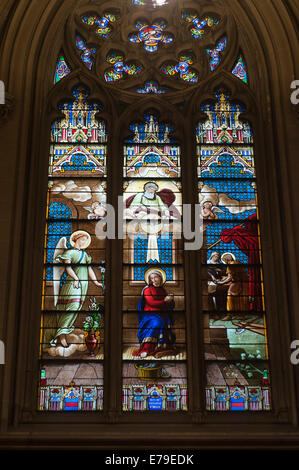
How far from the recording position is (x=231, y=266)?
36.7ft

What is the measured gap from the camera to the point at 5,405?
983 centimetres

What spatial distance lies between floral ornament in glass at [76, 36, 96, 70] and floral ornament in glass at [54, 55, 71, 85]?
0.29 meters

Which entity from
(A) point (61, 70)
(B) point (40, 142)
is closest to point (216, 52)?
(A) point (61, 70)

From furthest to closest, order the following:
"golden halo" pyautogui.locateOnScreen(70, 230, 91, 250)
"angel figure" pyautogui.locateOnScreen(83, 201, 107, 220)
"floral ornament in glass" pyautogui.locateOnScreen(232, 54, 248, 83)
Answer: "floral ornament in glass" pyautogui.locateOnScreen(232, 54, 248, 83) < "angel figure" pyautogui.locateOnScreen(83, 201, 107, 220) < "golden halo" pyautogui.locateOnScreen(70, 230, 91, 250)

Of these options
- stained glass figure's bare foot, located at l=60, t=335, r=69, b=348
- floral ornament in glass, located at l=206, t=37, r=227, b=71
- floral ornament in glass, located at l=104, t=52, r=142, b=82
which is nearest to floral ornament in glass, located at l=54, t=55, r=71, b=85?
floral ornament in glass, located at l=104, t=52, r=142, b=82

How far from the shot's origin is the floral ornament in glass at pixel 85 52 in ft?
41.9

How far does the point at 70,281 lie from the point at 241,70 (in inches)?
174

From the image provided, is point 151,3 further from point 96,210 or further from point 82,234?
point 82,234

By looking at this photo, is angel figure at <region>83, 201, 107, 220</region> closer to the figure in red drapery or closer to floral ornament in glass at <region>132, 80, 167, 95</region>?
the figure in red drapery

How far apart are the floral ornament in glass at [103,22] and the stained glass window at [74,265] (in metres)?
1.13

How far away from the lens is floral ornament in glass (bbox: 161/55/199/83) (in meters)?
12.8

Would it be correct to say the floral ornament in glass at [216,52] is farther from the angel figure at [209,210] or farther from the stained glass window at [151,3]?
the angel figure at [209,210]

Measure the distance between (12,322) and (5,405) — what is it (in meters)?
1.03
